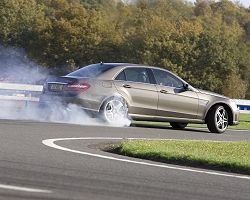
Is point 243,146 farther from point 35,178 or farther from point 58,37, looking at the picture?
point 58,37

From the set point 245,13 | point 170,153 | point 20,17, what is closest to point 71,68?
point 20,17

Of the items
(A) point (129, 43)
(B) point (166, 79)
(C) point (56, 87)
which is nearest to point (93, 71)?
(C) point (56, 87)

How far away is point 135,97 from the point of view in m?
16.9

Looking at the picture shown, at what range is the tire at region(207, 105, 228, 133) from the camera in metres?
17.8

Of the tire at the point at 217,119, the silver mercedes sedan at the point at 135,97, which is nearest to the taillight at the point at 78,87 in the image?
the silver mercedes sedan at the point at 135,97

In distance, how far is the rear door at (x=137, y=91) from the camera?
16781 millimetres

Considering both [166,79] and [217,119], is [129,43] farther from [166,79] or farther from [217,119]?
[166,79]

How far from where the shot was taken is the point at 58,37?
104 meters

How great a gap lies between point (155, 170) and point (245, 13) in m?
154

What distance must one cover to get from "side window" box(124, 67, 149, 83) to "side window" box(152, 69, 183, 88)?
0.28 m

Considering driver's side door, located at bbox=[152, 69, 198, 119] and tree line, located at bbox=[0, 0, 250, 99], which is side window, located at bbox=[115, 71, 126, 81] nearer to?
driver's side door, located at bbox=[152, 69, 198, 119]

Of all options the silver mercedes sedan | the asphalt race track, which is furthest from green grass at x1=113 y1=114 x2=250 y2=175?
the silver mercedes sedan

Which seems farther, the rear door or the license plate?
the rear door

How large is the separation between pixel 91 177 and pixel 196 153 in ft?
11.3
